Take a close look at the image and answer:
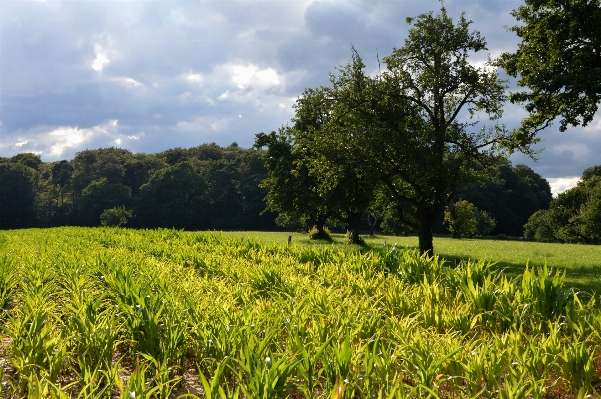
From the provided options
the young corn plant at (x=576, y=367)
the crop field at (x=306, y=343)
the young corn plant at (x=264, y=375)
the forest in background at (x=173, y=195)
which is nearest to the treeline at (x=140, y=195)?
the forest in background at (x=173, y=195)

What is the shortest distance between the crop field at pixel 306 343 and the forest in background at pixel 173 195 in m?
59.7

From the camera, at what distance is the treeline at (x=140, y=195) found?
7288 cm

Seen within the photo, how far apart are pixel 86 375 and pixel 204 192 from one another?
7444cm

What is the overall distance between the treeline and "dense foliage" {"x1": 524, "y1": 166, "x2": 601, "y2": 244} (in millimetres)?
44982

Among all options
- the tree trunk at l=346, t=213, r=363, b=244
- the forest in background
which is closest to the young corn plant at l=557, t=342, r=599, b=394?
the tree trunk at l=346, t=213, r=363, b=244

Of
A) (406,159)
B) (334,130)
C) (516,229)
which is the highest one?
(334,130)

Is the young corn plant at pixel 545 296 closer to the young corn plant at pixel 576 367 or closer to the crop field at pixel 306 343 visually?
the crop field at pixel 306 343

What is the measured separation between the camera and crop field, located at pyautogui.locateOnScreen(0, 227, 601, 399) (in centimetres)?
333

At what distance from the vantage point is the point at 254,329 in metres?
4.16

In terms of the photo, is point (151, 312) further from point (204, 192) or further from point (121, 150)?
point (121, 150)

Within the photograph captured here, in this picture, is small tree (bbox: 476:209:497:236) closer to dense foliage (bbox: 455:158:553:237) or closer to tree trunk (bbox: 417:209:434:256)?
dense foliage (bbox: 455:158:553:237)

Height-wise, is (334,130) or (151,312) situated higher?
(334,130)

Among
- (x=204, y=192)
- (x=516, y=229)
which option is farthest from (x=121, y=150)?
(x=516, y=229)

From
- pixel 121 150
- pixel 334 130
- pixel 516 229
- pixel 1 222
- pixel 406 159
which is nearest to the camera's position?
pixel 406 159
